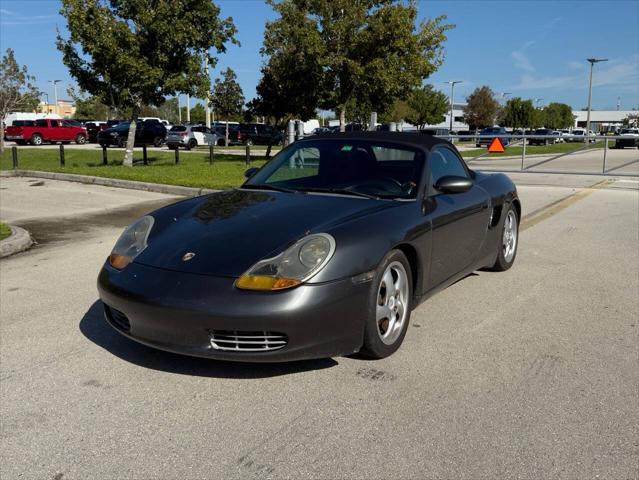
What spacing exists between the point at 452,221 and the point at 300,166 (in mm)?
1292

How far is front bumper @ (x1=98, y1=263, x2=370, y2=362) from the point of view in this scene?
3162 millimetres

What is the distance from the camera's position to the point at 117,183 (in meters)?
14.4

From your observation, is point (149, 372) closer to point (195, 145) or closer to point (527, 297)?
point (527, 297)

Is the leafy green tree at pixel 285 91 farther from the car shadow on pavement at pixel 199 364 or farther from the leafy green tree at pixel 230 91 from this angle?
the car shadow on pavement at pixel 199 364

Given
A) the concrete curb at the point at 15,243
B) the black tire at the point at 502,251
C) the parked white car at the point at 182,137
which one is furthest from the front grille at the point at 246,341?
the parked white car at the point at 182,137

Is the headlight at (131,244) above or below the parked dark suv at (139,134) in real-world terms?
below

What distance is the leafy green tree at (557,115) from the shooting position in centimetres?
10588

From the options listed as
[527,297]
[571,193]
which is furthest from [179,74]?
[527,297]

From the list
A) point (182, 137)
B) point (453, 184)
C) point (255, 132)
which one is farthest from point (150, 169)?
point (255, 132)

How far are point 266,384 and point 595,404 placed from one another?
5.82 feet

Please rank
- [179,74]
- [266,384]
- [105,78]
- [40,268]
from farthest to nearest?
[179,74] < [105,78] < [40,268] < [266,384]

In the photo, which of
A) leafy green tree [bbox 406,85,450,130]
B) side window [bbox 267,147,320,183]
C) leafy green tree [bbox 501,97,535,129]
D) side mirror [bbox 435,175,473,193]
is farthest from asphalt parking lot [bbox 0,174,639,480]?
leafy green tree [bbox 501,97,535,129]

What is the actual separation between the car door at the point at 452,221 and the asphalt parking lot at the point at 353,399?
1.29 ft

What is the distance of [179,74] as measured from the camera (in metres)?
19.2
